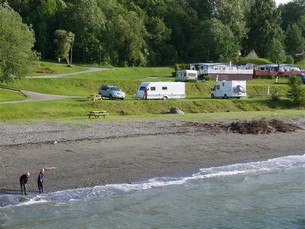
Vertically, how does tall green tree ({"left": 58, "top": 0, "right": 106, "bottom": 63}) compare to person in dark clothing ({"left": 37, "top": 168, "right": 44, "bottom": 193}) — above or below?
above

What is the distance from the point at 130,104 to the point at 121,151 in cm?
2033

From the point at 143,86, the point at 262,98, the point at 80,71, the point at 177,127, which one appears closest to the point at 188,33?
the point at 80,71

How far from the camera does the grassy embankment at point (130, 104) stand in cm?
4284

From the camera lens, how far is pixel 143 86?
53.2 m

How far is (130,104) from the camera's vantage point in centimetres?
4884

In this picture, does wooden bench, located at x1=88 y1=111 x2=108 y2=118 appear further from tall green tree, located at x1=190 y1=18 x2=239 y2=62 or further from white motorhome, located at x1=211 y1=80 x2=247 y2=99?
tall green tree, located at x1=190 y1=18 x2=239 y2=62

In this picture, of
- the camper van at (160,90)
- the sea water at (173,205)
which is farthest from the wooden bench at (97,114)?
the sea water at (173,205)

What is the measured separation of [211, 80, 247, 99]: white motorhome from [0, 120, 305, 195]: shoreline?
18.7 m

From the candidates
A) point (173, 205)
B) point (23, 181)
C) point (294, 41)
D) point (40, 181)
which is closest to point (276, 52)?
point (294, 41)

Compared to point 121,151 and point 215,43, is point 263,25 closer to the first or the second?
point 215,43

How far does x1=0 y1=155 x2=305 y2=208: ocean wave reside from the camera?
2048 cm

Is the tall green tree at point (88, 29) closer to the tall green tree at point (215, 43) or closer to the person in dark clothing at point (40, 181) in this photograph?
the tall green tree at point (215, 43)

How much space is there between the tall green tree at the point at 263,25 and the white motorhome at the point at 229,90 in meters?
48.0

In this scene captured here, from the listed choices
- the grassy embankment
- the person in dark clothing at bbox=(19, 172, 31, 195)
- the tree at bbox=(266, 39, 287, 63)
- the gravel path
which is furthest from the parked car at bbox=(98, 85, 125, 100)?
the tree at bbox=(266, 39, 287, 63)
